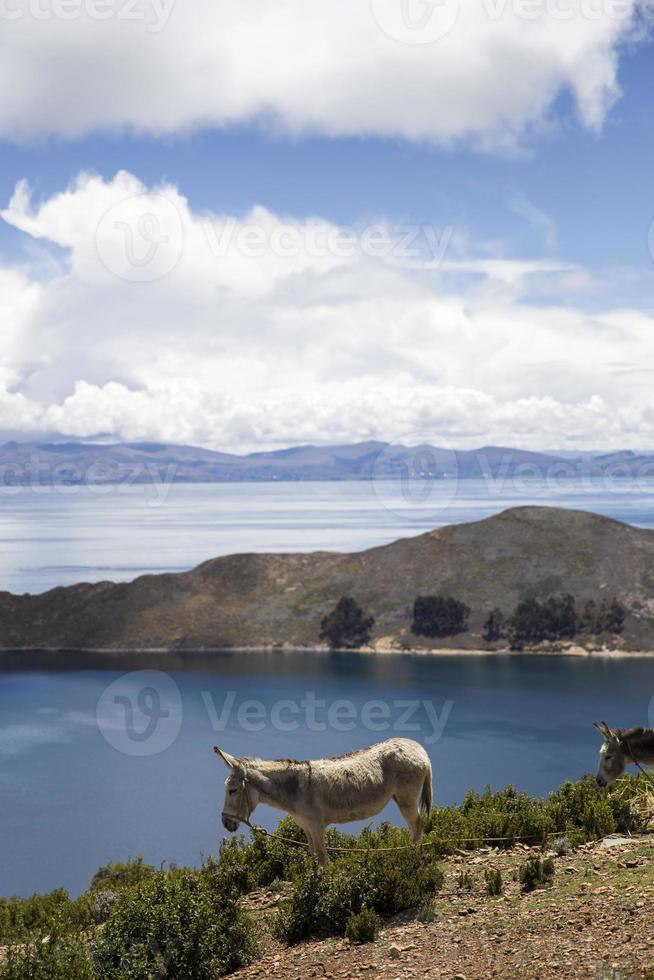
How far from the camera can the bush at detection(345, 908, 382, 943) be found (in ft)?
38.1

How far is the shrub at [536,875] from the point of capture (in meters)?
12.5

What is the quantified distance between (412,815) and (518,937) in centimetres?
328

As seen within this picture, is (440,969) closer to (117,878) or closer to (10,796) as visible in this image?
(117,878)

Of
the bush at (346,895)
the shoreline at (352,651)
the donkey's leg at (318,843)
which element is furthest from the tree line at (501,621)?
the bush at (346,895)

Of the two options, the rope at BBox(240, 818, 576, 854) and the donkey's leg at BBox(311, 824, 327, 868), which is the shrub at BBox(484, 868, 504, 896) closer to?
the rope at BBox(240, 818, 576, 854)

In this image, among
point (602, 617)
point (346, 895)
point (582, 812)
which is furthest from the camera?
point (602, 617)

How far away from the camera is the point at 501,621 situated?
109875mm

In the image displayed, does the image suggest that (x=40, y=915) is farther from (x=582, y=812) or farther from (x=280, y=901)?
(x=582, y=812)

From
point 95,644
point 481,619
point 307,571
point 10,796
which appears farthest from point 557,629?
A: point 10,796

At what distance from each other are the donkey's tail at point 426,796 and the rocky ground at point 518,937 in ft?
3.86

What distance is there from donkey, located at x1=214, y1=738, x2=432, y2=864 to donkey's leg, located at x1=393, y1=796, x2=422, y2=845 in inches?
5.3

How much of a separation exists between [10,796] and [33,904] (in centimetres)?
4573

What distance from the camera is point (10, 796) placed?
58531 mm

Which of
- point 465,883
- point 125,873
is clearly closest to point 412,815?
point 465,883
